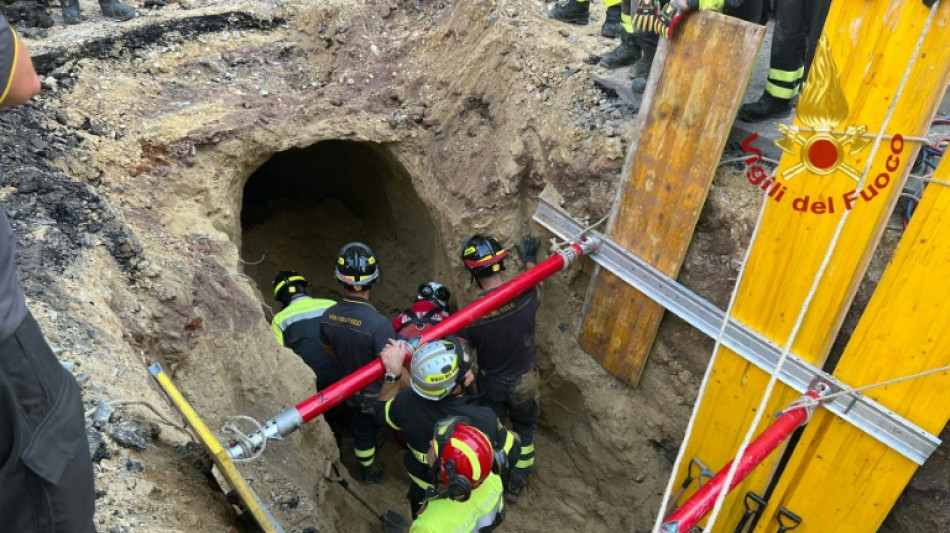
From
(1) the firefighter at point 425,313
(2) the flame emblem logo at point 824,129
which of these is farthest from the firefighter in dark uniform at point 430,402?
(2) the flame emblem logo at point 824,129

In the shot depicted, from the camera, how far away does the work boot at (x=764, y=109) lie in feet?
14.8

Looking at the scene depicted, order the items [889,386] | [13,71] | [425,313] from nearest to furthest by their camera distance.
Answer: [13,71]
[889,386]
[425,313]

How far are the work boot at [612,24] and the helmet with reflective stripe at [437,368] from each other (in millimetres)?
3458

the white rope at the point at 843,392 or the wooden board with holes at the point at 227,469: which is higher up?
the white rope at the point at 843,392

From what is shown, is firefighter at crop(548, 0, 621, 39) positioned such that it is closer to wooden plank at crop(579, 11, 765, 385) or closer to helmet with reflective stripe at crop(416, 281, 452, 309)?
wooden plank at crop(579, 11, 765, 385)

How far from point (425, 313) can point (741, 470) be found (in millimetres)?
3033

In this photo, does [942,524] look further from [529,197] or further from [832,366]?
[529,197]

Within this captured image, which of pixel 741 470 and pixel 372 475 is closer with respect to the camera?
pixel 741 470

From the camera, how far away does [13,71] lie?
1.80 metres

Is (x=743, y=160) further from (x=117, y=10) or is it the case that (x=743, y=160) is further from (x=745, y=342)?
(x=117, y=10)

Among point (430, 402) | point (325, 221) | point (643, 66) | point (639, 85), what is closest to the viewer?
point (430, 402)

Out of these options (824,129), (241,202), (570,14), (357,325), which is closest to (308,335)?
(357,325)

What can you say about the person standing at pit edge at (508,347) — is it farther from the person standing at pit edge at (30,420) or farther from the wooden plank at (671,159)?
the person standing at pit edge at (30,420)

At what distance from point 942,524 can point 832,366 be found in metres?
1.05
